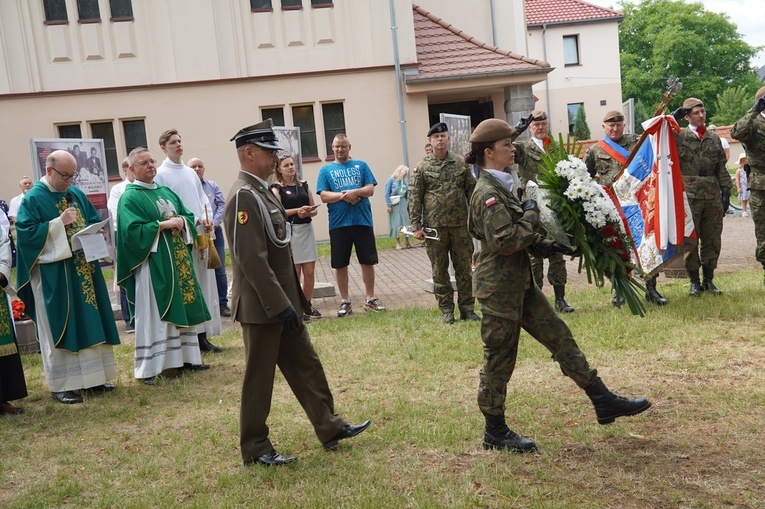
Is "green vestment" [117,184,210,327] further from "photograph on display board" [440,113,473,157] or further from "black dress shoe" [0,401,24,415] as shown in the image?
"photograph on display board" [440,113,473,157]

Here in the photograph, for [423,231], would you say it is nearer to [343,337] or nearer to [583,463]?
[343,337]

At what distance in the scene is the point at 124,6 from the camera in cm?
2058

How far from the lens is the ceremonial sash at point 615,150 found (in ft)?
29.0

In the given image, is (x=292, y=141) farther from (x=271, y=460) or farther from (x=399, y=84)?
(x=399, y=84)

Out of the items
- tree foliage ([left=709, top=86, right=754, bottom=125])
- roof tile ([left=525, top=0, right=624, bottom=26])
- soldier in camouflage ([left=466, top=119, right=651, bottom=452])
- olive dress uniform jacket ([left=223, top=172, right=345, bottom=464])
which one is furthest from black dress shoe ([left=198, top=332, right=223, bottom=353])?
tree foliage ([left=709, top=86, right=754, bottom=125])

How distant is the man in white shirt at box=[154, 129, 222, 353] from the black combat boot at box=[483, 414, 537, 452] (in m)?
4.46

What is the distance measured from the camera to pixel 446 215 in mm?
8773

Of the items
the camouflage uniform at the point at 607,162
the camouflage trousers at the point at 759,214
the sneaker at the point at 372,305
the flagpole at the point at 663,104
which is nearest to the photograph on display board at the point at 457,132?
the camouflage uniform at the point at 607,162

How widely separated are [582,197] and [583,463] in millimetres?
1831

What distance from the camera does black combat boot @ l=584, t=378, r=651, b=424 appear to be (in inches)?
189

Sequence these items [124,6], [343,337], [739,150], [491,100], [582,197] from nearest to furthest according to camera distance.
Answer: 1. [582,197]
2. [343,337]
3. [124,6]
4. [491,100]
5. [739,150]

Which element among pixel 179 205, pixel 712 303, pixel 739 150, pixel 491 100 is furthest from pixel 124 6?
pixel 739 150

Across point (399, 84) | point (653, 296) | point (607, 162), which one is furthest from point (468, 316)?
point (399, 84)

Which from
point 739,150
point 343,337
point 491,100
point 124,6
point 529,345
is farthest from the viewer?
point 739,150
